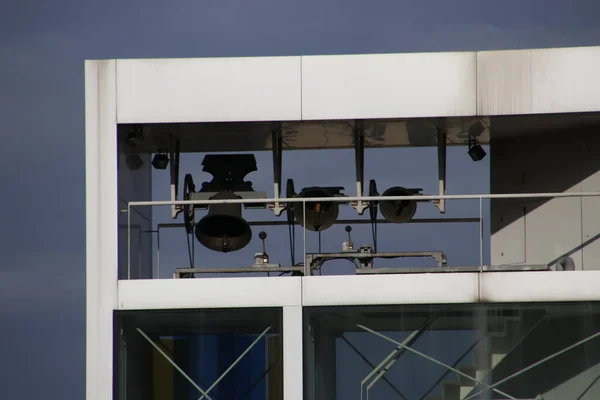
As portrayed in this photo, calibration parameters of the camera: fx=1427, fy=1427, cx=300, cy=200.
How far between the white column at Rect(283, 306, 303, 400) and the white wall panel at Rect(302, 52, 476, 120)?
2.52m

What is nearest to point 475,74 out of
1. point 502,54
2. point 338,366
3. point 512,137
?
point 502,54

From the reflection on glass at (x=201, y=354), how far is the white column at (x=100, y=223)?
0.21m

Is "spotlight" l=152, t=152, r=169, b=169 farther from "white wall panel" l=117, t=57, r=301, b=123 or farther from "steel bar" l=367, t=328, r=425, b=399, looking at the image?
"steel bar" l=367, t=328, r=425, b=399

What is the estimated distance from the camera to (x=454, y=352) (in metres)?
17.6

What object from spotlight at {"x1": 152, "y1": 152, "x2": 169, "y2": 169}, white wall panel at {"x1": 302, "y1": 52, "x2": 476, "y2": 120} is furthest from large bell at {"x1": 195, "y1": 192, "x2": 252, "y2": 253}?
white wall panel at {"x1": 302, "y1": 52, "x2": 476, "y2": 120}

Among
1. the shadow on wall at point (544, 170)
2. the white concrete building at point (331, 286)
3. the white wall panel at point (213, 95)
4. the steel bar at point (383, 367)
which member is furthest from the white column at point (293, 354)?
the shadow on wall at point (544, 170)

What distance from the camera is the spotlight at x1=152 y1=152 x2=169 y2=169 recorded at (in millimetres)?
19875

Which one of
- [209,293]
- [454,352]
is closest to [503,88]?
[454,352]

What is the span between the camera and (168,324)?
17.7 metres

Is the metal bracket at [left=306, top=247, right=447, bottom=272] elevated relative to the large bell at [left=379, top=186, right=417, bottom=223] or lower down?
lower down

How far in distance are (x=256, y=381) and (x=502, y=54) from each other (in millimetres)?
5167

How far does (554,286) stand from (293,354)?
3294 millimetres

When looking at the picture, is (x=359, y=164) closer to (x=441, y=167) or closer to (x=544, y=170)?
(x=441, y=167)

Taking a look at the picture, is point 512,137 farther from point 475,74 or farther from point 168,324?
point 168,324
